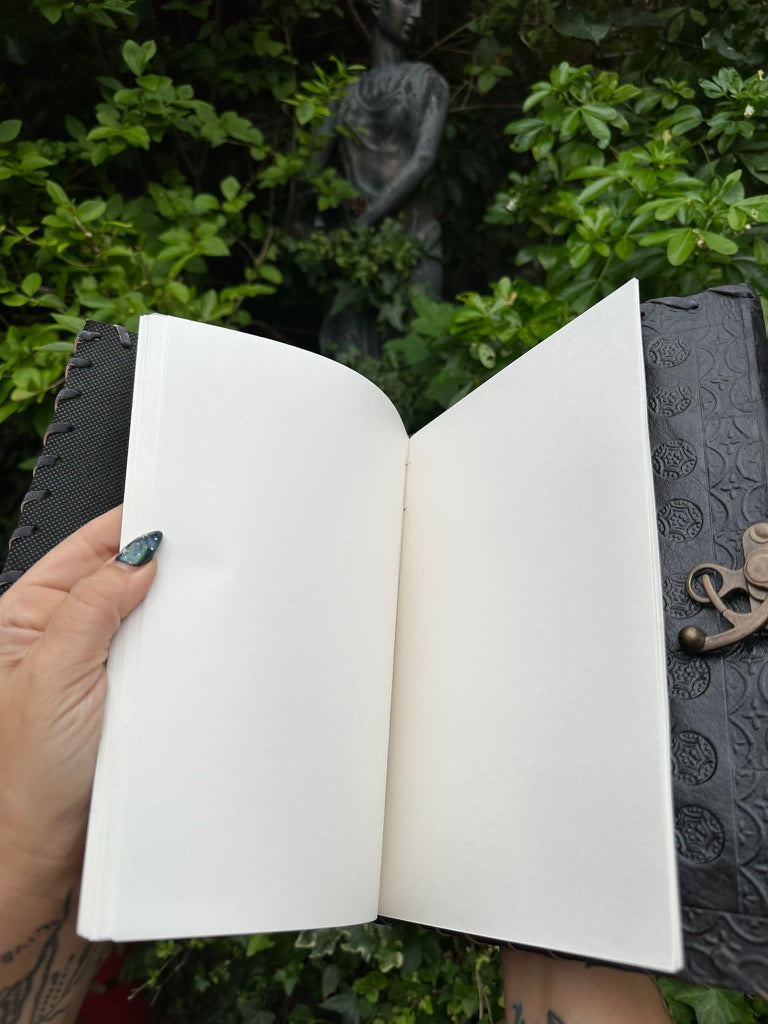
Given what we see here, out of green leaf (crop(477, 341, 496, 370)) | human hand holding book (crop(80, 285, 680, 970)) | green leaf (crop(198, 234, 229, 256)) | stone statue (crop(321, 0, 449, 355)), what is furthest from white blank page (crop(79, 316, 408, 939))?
stone statue (crop(321, 0, 449, 355))

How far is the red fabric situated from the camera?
1434 millimetres

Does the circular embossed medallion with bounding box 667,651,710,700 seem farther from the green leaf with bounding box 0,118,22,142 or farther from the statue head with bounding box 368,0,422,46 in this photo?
the statue head with bounding box 368,0,422,46

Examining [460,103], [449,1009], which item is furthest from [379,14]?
[449,1009]

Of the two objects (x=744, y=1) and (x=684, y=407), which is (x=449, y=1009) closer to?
(x=684, y=407)

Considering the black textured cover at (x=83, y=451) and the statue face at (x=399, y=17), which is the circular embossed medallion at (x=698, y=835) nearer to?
the black textured cover at (x=83, y=451)

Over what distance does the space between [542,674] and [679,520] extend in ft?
0.66

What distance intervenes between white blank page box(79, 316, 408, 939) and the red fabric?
1.01 meters

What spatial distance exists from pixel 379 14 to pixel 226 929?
2.34m

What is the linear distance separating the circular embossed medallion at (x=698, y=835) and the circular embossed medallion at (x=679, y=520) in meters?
0.25

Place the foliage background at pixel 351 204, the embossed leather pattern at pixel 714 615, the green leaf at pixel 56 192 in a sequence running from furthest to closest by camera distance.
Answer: the green leaf at pixel 56 192
the foliage background at pixel 351 204
the embossed leather pattern at pixel 714 615

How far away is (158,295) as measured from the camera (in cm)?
137

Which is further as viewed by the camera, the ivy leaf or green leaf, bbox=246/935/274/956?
green leaf, bbox=246/935/274/956

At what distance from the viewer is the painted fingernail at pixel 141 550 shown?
67 centimetres

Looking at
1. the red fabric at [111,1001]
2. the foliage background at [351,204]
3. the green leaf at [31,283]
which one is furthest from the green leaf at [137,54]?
the red fabric at [111,1001]
